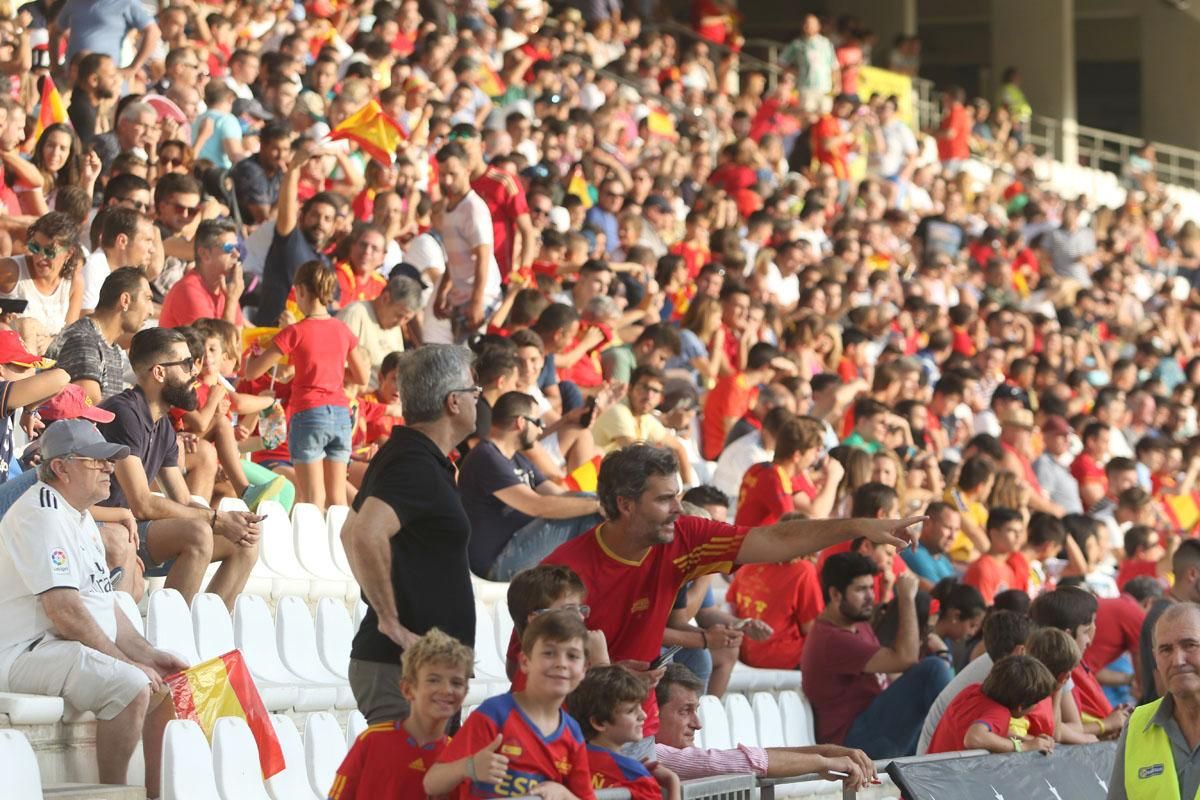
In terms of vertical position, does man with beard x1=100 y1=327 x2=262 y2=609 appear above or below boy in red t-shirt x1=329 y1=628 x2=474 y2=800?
above

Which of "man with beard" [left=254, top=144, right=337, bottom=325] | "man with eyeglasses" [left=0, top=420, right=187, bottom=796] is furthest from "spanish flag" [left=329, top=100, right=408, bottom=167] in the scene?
"man with eyeglasses" [left=0, top=420, right=187, bottom=796]

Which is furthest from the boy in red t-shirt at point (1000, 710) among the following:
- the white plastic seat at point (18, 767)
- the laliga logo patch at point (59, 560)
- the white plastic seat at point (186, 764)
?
the white plastic seat at point (18, 767)

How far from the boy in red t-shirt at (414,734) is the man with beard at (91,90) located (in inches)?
291

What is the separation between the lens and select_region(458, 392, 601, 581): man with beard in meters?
8.40

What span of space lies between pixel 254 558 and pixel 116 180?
3327 mm

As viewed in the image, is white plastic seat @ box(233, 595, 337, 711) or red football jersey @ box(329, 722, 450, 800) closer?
red football jersey @ box(329, 722, 450, 800)

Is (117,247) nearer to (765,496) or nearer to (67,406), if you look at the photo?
(67,406)

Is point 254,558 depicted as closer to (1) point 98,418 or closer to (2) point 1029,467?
(1) point 98,418

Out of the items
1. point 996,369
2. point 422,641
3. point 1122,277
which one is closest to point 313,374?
point 422,641

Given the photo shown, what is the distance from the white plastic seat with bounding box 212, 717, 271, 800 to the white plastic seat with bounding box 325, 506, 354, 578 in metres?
2.24

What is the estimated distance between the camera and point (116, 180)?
9844 millimetres

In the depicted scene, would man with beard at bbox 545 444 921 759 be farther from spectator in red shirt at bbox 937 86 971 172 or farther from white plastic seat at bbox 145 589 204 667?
spectator in red shirt at bbox 937 86 971 172

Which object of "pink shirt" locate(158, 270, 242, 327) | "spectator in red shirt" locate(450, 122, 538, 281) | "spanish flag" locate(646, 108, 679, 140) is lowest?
"pink shirt" locate(158, 270, 242, 327)

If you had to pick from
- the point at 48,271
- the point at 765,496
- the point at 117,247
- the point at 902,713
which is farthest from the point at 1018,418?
the point at 48,271
